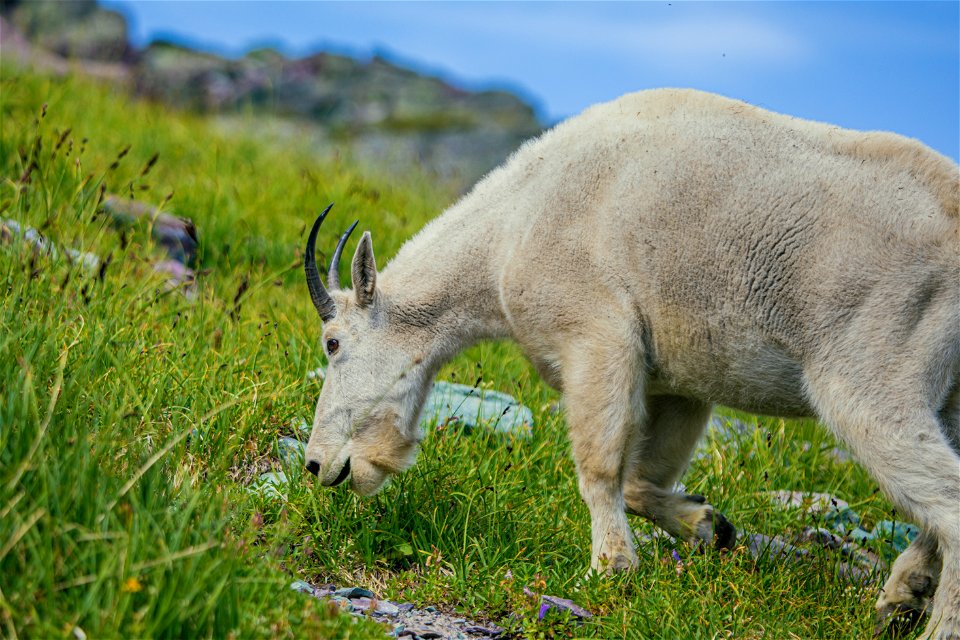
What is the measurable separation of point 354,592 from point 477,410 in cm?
220

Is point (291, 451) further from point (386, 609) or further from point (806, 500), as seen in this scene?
point (806, 500)

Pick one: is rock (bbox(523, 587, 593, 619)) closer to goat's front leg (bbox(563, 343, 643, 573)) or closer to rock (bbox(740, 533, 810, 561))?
goat's front leg (bbox(563, 343, 643, 573))

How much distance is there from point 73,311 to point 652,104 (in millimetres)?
3677

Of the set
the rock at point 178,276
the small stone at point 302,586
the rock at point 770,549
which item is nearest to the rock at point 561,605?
the small stone at point 302,586

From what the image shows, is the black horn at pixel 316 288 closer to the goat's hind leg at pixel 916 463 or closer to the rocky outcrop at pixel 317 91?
the goat's hind leg at pixel 916 463

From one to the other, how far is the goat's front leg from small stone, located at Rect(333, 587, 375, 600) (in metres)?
1.20

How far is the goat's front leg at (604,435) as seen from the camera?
212 inches

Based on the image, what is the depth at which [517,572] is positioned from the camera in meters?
5.40

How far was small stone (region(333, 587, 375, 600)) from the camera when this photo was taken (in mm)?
5071

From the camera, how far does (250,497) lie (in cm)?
563

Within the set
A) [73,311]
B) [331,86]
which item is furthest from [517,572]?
[331,86]

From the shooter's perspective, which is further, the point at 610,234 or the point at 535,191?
the point at 535,191

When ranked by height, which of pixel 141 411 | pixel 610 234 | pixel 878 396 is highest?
pixel 610 234

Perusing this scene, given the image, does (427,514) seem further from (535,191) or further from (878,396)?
(878,396)
